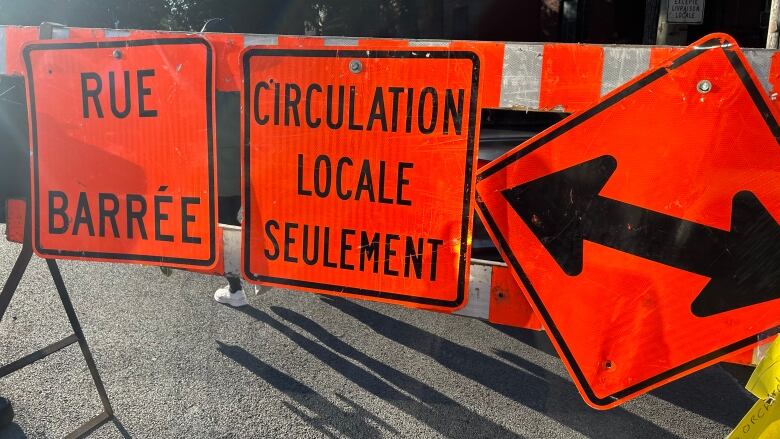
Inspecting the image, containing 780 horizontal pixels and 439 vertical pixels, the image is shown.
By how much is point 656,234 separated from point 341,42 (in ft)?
4.32

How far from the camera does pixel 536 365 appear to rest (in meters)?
4.11

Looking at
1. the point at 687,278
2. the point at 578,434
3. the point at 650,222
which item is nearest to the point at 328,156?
the point at 650,222

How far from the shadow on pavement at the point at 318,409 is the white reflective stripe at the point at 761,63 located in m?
2.36

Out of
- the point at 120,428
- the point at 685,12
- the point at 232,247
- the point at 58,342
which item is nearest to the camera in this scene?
the point at 232,247

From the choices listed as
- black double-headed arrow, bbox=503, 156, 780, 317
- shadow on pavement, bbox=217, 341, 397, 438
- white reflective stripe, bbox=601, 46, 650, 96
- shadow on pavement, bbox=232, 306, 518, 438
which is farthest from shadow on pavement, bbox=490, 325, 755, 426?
white reflective stripe, bbox=601, 46, 650, 96

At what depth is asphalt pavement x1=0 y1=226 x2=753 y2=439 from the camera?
3.41 m

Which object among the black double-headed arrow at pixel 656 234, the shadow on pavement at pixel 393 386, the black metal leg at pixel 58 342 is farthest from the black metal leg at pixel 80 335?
the black double-headed arrow at pixel 656 234


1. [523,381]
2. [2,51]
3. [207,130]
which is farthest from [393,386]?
[2,51]

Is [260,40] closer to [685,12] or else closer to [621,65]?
[621,65]

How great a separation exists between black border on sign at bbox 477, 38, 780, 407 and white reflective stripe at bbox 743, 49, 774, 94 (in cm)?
6

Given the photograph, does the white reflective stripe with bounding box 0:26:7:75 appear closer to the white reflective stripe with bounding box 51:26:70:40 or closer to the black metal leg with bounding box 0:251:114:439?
the white reflective stripe with bounding box 51:26:70:40

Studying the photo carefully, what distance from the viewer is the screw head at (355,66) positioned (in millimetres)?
2365

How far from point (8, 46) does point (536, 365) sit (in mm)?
3398

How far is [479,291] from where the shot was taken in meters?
2.48
